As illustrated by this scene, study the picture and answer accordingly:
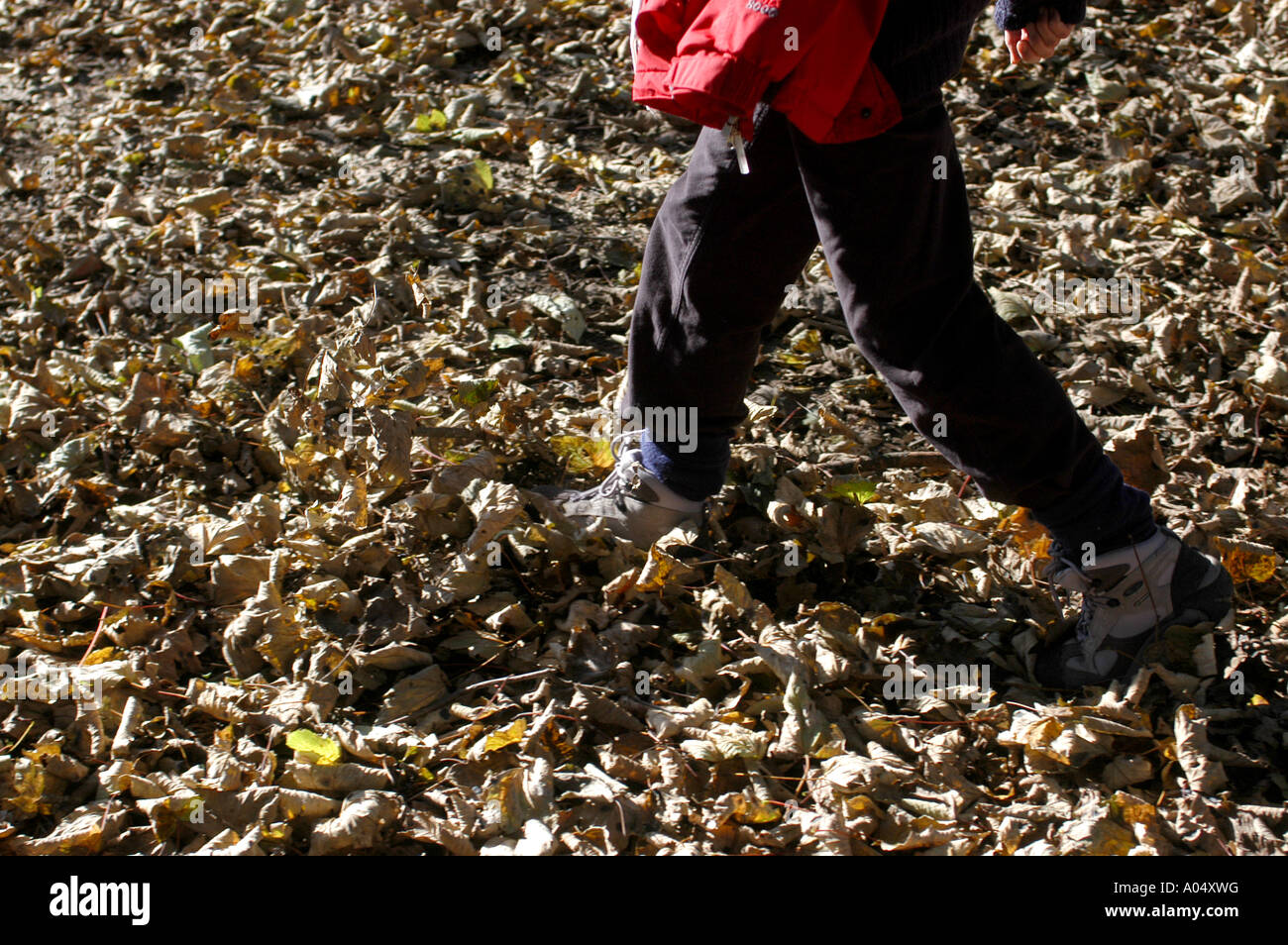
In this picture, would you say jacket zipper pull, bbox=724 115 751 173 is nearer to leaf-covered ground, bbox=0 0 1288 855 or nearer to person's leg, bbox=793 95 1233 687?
person's leg, bbox=793 95 1233 687

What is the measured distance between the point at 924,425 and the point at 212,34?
4312 millimetres

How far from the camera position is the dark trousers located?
6.68 ft

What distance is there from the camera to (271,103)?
460 centimetres

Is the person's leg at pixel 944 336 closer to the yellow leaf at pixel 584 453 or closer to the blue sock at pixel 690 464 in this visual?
the blue sock at pixel 690 464

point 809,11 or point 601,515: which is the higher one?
point 809,11

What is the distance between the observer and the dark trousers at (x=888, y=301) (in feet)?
6.68

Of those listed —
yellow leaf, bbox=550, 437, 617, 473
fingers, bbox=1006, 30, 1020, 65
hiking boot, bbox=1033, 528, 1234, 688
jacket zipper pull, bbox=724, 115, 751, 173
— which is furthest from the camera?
yellow leaf, bbox=550, 437, 617, 473

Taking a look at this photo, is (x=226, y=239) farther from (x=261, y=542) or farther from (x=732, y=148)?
(x=732, y=148)

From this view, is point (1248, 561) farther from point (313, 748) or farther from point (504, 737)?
point (313, 748)

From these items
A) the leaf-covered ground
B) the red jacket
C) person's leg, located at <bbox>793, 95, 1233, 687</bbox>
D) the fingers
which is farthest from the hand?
the leaf-covered ground

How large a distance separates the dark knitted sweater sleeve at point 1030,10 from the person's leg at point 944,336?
21 cm

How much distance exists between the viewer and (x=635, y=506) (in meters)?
2.68
